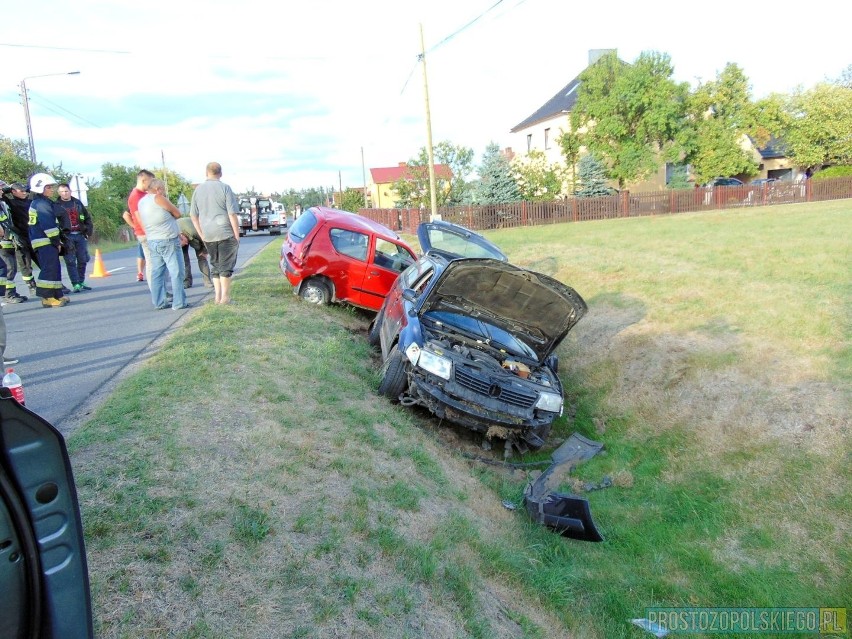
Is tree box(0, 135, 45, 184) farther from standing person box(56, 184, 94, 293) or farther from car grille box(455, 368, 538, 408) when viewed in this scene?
car grille box(455, 368, 538, 408)

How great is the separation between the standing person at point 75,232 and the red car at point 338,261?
3.76m

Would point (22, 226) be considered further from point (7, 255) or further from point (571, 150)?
point (571, 150)

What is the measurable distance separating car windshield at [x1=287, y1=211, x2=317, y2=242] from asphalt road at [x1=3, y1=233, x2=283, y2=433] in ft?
5.49

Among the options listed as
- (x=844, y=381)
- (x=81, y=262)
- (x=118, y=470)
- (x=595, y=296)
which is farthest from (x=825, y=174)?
(x=118, y=470)

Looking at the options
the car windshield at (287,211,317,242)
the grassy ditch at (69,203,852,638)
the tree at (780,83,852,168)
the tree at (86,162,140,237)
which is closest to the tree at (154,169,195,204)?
the tree at (86,162,140,237)

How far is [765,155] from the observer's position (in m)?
52.3

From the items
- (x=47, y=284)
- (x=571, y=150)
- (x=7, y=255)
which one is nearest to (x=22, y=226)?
(x=7, y=255)

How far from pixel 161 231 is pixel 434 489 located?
5528mm

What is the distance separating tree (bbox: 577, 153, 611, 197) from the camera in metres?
35.4

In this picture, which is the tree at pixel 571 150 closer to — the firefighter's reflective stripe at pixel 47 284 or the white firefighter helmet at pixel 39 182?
the white firefighter helmet at pixel 39 182

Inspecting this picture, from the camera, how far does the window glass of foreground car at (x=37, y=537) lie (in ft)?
4.97

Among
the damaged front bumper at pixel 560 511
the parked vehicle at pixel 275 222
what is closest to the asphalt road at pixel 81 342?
the damaged front bumper at pixel 560 511

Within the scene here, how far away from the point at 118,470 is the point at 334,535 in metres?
1.30

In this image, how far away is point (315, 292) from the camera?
9.70 metres
